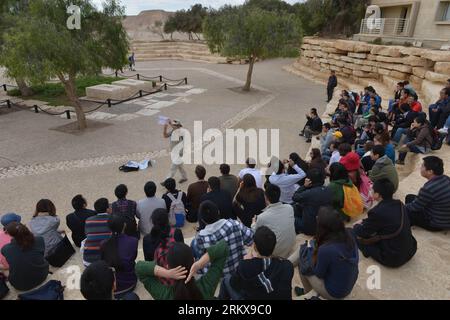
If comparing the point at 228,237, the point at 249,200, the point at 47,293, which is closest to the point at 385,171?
the point at 249,200

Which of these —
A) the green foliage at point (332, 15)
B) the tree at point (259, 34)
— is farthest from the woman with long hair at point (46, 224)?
the green foliage at point (332, 15)

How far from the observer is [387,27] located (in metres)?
23.2

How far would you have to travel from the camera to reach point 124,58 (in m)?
13.1

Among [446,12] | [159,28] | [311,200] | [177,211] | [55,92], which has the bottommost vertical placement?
[55,92]

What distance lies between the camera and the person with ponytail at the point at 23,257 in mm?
3939

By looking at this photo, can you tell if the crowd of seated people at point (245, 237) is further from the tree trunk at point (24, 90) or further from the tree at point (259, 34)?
the tree trunk at point (24, 90)

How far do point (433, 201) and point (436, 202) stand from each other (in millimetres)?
37

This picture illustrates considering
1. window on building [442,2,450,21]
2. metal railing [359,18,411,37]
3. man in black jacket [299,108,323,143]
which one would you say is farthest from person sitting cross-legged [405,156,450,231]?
metal railing [359,18,411,37]

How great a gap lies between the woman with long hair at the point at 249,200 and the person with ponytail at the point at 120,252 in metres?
2.14

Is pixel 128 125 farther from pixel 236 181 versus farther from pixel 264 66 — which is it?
pixel 264 66

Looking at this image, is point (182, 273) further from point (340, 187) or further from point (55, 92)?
point (55, 92)

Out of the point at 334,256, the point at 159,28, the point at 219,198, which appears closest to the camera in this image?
the point at 334,256

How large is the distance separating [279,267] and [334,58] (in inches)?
910
